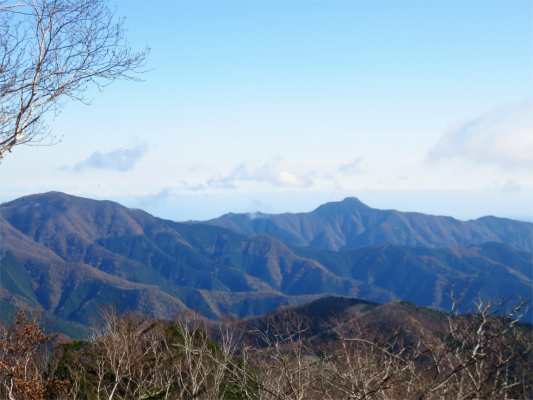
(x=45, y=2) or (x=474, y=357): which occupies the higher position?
(x=45, y=2)

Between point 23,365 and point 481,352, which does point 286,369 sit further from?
point 23,365

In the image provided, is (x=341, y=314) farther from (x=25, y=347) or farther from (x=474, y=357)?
(x=474, y=357)

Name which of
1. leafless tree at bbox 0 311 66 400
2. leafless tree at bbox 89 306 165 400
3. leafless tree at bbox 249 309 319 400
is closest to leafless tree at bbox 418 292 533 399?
leafless tree at bbox 249 309 319 400

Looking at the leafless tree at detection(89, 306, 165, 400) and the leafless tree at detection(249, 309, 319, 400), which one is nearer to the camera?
the leafless tree at detection(249, 309, 319, 400)

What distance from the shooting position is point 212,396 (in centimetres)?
2067

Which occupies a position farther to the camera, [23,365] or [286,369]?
[23,365]

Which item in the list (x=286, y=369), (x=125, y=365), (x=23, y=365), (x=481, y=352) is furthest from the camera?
(x=125, y=365)

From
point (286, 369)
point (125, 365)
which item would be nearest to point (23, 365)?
point (125, 365)

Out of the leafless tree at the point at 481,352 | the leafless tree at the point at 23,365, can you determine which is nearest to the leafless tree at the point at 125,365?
the leafless tree at the point at 23,365

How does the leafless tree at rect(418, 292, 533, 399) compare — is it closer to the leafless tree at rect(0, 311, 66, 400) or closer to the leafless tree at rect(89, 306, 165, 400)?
the leafless tree at rect(0, 311, 66, 400)

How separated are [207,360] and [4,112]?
696 inches

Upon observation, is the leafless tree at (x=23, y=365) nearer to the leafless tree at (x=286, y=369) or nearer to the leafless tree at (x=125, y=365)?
the leafless tree at (x=125, y=365)

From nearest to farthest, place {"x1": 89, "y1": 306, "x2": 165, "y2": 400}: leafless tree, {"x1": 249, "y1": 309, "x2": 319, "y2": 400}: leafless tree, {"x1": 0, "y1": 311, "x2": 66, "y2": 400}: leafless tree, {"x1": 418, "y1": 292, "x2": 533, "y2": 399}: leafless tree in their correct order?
{"x1": 418, "y1": 292, "x2": 533, "y2": 399}: leafless tree → {"x1": 249, "y1": 309, "x2": 319, "y2": 400}: leafless tree → {"x1": 0, "y1": 311, "x2": 66, "y2": 400}: leafless tree → {"x1": 89, "y1": 306, "x2": 165, "y2": 400}: leafless tree

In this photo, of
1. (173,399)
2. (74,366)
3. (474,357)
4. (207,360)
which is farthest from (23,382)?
(474,357)
